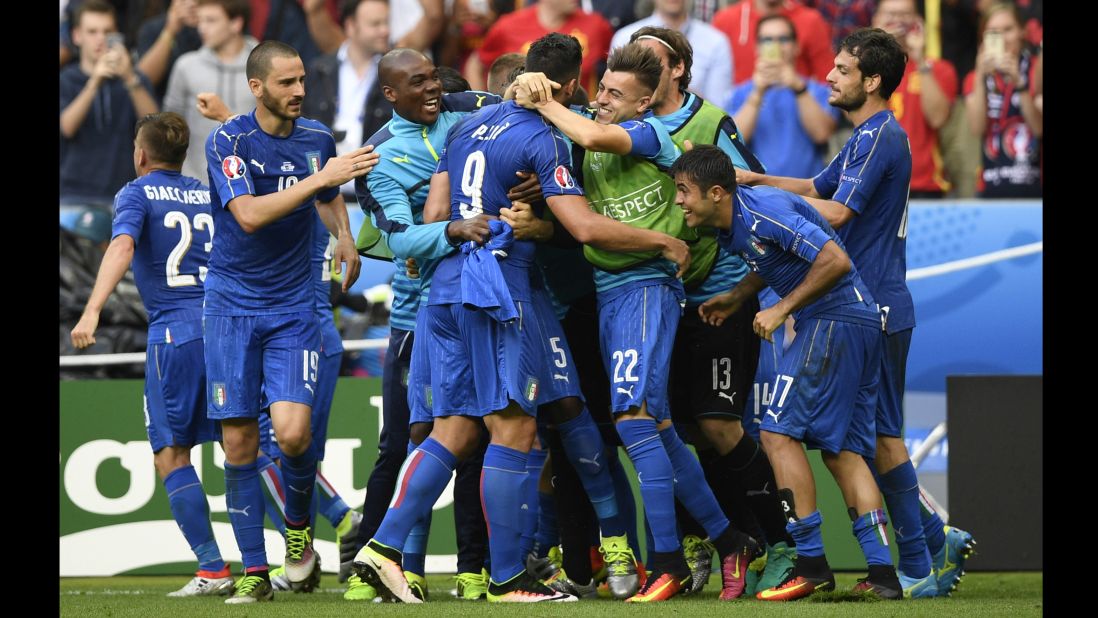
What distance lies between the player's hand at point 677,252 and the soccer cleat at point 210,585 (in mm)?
2758

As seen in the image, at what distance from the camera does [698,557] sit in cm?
691

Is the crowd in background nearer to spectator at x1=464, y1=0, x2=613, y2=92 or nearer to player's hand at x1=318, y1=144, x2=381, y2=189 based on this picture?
spectator at x1=464, y1=0, x2=613, y2=92

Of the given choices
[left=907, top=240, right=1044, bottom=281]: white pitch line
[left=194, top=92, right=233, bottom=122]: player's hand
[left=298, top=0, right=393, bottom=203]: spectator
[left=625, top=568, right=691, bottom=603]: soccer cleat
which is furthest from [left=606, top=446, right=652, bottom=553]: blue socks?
[left=298, top=0, right=393, bottom=203]: spectator

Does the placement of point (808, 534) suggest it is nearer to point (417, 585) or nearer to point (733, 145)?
point (417, 585)

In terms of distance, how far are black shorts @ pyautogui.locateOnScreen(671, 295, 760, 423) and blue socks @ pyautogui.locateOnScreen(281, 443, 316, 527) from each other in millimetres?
1793

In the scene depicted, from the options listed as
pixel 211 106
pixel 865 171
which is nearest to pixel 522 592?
pixel 865 171

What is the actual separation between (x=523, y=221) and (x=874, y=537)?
2.06 meters

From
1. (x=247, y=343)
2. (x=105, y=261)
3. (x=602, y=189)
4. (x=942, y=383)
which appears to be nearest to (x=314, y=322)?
(x=247, y=343)

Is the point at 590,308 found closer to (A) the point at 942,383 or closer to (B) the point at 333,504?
(B) the point at 333,504

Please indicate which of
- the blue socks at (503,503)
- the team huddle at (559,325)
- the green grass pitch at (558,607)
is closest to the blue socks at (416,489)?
the team huddle at (559,325)

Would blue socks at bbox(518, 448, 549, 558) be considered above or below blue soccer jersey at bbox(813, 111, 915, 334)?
below

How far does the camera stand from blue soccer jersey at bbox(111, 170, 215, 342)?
23.5 ft

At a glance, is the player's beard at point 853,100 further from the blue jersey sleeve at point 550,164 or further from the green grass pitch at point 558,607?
the green grass pitch at point 558,607

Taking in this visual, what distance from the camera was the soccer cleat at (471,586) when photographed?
6383 mm
